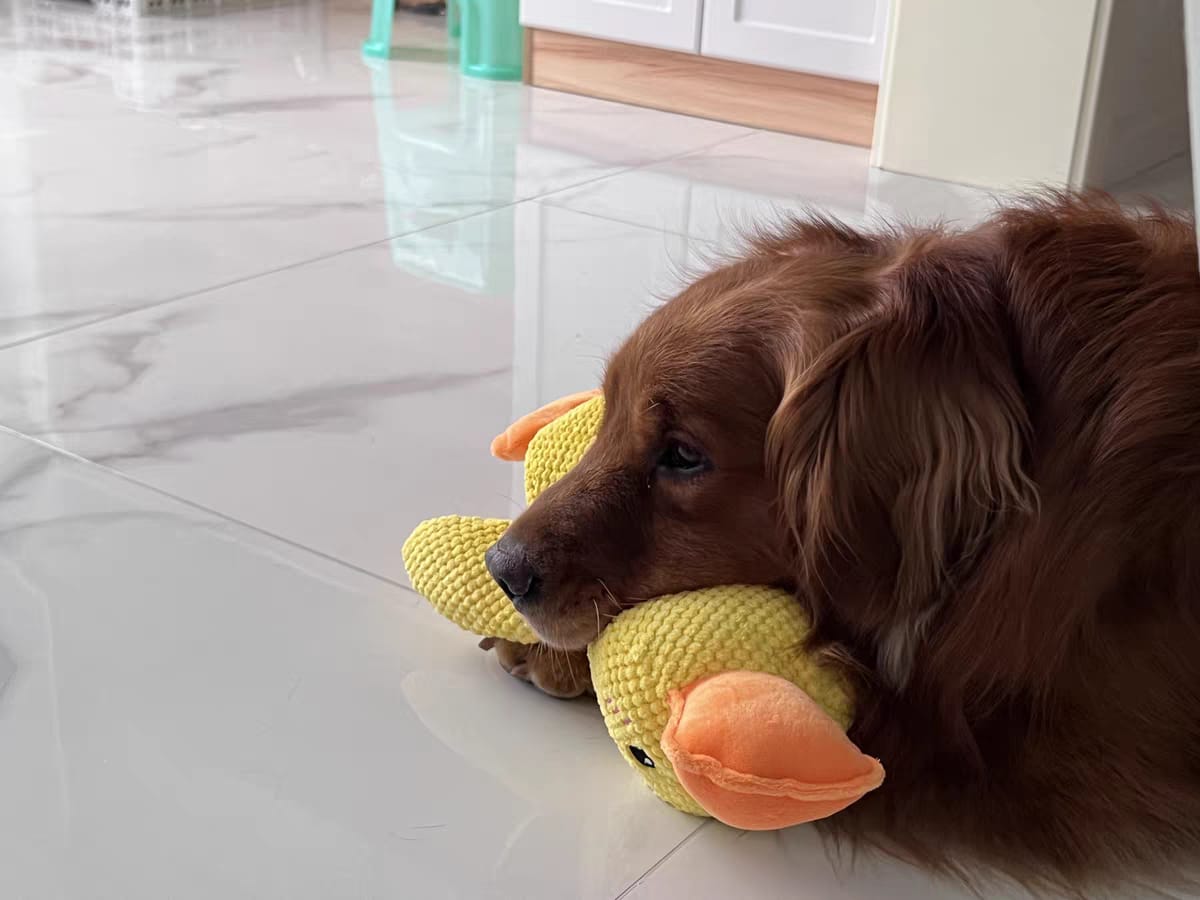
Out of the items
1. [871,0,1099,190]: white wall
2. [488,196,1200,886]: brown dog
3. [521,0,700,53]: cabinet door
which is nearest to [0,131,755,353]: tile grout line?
[521,0,700,53]: cabinet door

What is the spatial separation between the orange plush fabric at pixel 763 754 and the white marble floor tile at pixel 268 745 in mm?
113

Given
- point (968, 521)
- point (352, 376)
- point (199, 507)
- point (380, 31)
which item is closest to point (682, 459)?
point (968, 521)

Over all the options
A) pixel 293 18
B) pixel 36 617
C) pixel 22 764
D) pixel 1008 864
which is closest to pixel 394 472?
pixel 36 617

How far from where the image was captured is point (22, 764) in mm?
1091

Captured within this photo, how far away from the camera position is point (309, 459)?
1633 mm

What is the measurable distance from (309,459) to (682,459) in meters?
0.70

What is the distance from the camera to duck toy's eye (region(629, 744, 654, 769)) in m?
1.04

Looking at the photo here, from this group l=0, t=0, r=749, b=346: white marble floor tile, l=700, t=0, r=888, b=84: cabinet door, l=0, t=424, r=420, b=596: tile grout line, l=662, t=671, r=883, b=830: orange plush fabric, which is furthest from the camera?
l=700, t=0, r=888, b=84: cabinet door

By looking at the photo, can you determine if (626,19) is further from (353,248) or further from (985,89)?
A: (353,248)

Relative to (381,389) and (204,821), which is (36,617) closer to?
(204,821)

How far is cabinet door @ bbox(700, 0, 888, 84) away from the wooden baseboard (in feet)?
0.19

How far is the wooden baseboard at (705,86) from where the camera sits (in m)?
3.23

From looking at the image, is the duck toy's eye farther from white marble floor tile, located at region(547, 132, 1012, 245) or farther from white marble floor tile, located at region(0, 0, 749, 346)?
white marble floor tile, located at region(547, 132, 1012, 245)

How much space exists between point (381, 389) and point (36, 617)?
2.06ft
